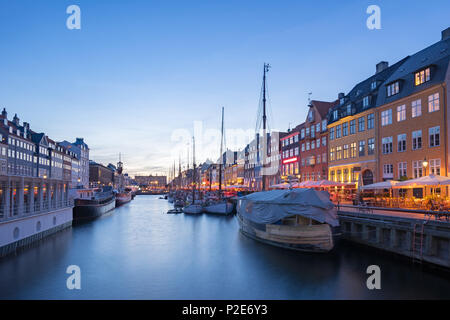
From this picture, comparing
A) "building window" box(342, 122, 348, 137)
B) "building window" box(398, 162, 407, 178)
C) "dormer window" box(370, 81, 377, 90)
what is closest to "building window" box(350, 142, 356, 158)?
"building window" box(342, 122, 348, 137)

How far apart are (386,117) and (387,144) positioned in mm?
3255

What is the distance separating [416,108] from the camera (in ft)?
109

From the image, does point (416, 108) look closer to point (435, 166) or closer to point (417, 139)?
point (417, 139)

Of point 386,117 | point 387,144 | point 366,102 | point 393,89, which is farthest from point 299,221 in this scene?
point 366,102

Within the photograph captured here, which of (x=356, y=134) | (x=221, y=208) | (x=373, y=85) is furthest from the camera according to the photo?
(x=221, y=208)

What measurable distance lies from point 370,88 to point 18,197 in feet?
143

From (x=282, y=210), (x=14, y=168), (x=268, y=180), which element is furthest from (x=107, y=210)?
(x=282, y=210)

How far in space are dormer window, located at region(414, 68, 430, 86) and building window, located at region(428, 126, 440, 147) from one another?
5.27 meters

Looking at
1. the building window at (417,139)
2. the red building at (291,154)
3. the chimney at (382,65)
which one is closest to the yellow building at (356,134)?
the chimney at (382,65)

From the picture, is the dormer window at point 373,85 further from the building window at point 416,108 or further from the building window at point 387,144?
the building window at point 416,108

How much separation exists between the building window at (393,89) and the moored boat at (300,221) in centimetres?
1948

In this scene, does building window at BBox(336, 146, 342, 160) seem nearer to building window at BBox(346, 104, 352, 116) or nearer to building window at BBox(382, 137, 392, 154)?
building window at BBox(346, 104, 352, 116)

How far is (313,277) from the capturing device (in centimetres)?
1848

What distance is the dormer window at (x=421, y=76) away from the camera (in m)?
32.2
